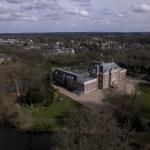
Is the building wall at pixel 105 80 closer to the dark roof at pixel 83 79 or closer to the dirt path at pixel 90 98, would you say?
the dirt path at pixel 90 98

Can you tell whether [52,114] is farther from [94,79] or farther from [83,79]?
[94,79]

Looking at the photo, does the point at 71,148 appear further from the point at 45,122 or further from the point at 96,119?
the point at 45,122

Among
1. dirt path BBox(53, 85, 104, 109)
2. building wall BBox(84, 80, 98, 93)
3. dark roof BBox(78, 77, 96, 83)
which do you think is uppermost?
dark roof BBox(78, 77, 96, 83)

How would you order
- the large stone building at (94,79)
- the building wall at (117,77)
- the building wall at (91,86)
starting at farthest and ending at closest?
the building wall at (117,77)
the large stone building at (94,79)
the building wall at (91,86)

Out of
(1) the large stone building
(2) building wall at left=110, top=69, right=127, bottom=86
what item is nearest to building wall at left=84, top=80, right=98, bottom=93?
(1) the large stone building

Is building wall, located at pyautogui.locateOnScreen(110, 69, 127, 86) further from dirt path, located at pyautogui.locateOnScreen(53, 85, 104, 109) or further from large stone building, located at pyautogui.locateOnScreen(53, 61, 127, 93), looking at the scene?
dirt path, located at pyautogui.locateOnScreen(53, 85, 104, 109)

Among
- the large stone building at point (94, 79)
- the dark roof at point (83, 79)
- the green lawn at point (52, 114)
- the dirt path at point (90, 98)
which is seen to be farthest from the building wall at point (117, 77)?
the green lawn at point (52, 114)

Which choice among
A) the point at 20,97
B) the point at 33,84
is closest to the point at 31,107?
the point at 20,97

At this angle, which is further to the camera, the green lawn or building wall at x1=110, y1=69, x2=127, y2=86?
building wall at x1=110, y1=69, x2=127, y2=86
